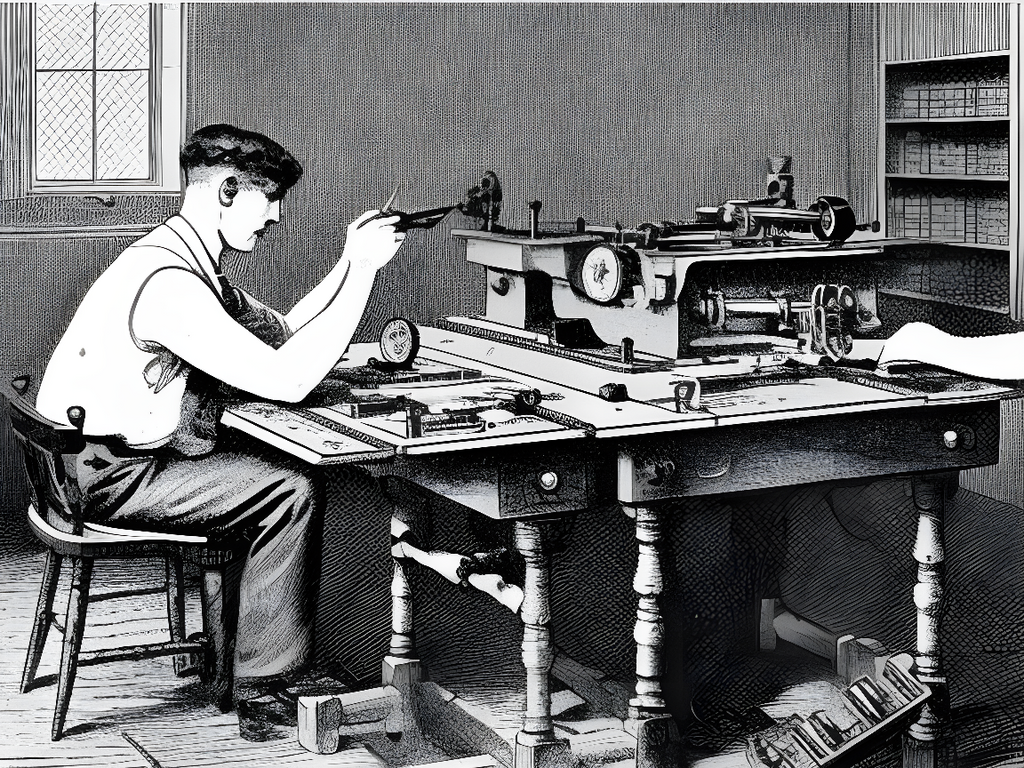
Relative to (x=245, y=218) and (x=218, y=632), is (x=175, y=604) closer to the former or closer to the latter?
(x=218, y=632)

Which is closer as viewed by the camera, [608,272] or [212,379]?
[212,379]

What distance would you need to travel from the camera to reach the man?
3.11 m

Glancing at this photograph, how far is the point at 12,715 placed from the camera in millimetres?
3275

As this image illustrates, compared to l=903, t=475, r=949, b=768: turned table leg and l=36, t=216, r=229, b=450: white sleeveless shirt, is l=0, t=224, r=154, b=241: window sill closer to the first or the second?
l=36, t=216, r=229, b=450: white sleeveless shirt

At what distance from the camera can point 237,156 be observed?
3273 millimetres

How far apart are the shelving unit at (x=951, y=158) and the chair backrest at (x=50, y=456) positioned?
277 centimetres

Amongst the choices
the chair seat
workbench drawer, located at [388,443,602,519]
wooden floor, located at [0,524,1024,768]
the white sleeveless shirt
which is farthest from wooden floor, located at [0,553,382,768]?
workbench drawer, located at [388,443,602,519]

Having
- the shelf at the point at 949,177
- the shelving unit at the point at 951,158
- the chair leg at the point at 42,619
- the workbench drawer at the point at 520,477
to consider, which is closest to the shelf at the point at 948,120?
the shelving unit at the point at 951,158

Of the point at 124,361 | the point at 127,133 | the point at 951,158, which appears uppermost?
the point at 951,158

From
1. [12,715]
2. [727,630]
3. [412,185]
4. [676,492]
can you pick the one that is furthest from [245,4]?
[727,630]

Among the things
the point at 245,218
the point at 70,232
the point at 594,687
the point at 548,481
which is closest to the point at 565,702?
the point at 594,687

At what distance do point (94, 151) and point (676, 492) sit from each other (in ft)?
5.05

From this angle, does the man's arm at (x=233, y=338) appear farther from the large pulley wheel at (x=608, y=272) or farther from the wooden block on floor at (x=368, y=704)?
the wooden block on floor at (x=368, y=704)

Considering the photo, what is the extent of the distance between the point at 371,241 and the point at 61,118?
29.8 inches
